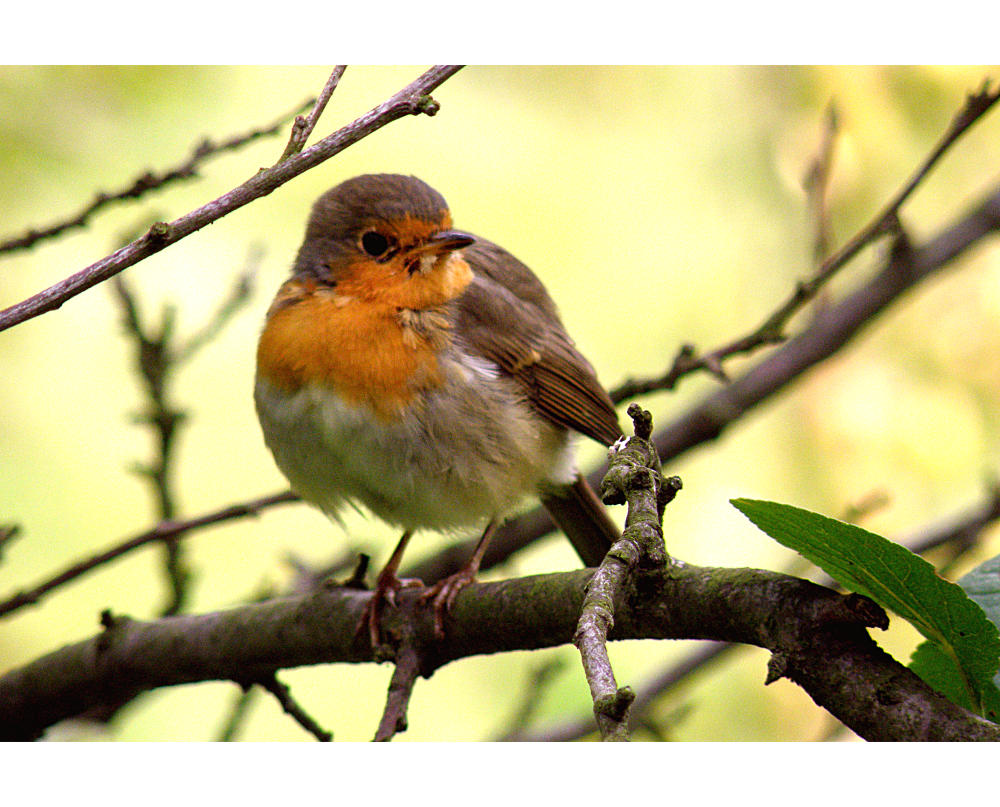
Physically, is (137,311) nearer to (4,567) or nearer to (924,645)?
(4,567)

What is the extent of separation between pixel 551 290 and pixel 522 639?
108 centimetres

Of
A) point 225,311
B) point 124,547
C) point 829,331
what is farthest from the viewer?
point 829,331

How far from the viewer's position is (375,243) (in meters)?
2.17

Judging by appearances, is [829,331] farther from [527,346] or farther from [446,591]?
[446,591]

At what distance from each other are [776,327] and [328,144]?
4.04 feet

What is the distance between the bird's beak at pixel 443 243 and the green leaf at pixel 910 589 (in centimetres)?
102

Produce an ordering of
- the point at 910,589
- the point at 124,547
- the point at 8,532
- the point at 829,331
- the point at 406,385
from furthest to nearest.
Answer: the point at 829,331 → the point at 406,385 → the point at 124,547 → the point at 8,532 → the point at 910,589

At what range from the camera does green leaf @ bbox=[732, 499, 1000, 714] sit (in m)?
1.13

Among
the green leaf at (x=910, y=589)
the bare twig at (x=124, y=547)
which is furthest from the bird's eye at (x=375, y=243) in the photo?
the green leaf at (x=910, y=589)

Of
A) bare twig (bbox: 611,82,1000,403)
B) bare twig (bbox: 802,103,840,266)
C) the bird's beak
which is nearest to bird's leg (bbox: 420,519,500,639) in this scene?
bare twig (bbox: 611,82,1000,403)

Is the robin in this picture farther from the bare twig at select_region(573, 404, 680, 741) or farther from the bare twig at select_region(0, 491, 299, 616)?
the bare twig at select_region(573, 404, 680, 741)

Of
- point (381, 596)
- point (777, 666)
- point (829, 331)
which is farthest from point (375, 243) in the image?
point (777, 666)

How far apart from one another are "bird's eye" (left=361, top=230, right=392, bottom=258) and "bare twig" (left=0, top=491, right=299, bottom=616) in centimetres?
56

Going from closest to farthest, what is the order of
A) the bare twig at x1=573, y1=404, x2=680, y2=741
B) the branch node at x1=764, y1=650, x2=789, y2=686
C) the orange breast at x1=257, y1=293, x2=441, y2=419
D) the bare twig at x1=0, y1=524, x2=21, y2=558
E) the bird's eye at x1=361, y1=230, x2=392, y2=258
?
the bare twig at x1=573, y1=404, x2=680, y2=741, the branch node at x1=764, y1=650, x2=789, y2=686, the bare twig at x1=0, y1=524, x2=21, y2=558, the orange breast at x1=257, y1=293, x2=441, y2=419, the bird's eye at x1=361, y1=230, x2=392, y2=258
